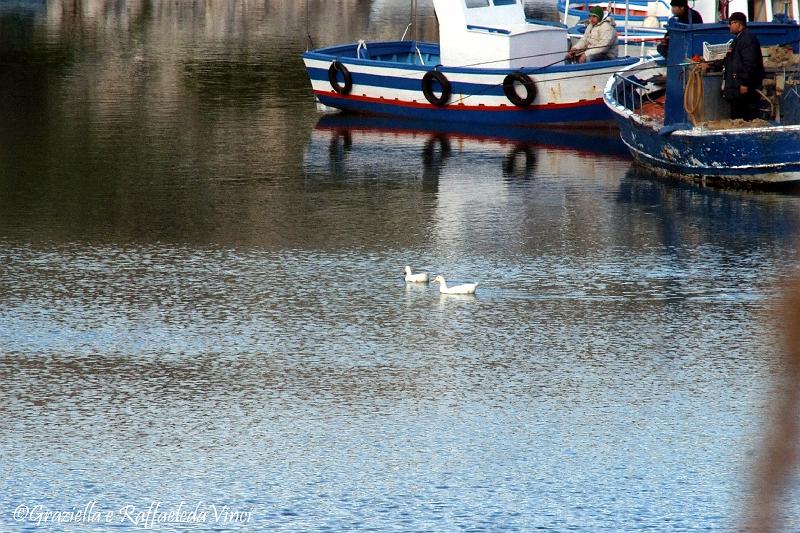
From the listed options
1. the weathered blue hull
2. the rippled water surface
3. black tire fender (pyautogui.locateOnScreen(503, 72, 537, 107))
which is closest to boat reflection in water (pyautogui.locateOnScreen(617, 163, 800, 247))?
the rippled water surface

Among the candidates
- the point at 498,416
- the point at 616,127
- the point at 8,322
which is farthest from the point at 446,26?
the point at 498,416

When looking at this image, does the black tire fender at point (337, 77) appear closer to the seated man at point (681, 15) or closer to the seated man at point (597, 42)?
the seated man at point (597, 42)

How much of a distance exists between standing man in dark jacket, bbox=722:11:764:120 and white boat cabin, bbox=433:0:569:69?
593cm

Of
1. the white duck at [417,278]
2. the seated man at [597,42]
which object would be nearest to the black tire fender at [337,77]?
the seated man at [597,42]

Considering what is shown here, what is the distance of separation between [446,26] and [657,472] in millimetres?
16032

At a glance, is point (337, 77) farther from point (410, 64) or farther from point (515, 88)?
point (515, 88)

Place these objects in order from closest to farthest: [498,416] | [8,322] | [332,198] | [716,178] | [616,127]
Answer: [498,416] → [8,322] → [332,198] → [716,178] → [616,127]

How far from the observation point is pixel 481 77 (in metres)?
21.1

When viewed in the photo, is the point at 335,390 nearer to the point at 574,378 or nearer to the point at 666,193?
the point at 574,378

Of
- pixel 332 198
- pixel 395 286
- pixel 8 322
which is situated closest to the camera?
pixel 8 322

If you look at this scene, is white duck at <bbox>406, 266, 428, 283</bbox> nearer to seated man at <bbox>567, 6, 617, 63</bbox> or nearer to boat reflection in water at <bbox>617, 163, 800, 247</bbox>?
boat reflection in water at <bbox>617, 163, 800, 247</bbox>

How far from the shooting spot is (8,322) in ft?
31.0

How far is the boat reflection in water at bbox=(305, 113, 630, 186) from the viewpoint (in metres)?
16.6

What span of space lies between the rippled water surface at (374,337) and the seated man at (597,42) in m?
3.25
